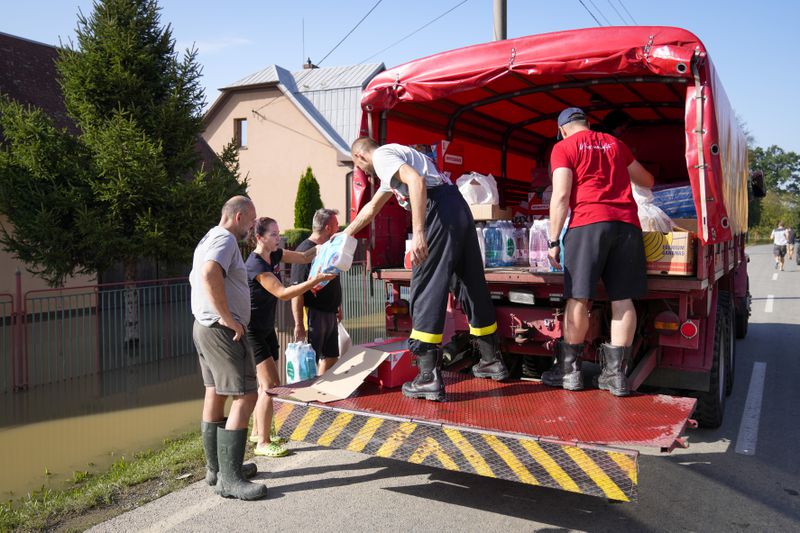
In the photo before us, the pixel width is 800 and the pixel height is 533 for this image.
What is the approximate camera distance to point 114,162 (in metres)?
9.92

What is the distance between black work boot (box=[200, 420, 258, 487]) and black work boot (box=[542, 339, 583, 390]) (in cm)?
214

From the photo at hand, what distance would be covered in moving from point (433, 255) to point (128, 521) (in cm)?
247

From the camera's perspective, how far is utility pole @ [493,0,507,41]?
1077 cm

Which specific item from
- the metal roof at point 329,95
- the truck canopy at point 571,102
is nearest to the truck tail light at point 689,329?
the truck canopy at point 571,102

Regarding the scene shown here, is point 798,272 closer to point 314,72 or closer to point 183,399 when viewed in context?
point 314,72

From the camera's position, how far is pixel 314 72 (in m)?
30.1

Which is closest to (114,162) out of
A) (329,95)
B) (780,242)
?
(329,95)

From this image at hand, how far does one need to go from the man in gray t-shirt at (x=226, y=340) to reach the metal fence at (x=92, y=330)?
296cm

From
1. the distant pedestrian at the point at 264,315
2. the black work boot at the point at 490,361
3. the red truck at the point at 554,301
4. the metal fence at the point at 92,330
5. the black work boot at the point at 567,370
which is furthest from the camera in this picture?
the metal fence at the point at 92,330

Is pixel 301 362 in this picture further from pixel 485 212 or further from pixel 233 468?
pixel 485 212

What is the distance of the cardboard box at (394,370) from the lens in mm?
4508

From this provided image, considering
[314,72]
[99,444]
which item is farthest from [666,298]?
[314,72]

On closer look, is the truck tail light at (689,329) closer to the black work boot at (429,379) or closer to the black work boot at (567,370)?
the black work boot at (567,370)

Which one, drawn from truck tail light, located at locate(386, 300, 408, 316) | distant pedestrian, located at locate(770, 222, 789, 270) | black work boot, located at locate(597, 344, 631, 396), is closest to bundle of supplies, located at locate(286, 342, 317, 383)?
truck tail light, located at locate(386, 300, 408, 316)
